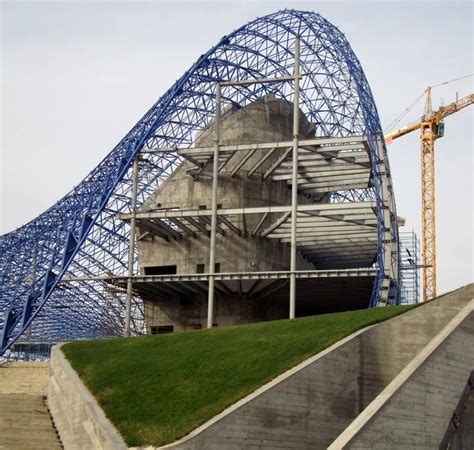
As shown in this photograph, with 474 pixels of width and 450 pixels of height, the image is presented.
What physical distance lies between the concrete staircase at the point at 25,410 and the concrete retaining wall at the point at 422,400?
38.2ft

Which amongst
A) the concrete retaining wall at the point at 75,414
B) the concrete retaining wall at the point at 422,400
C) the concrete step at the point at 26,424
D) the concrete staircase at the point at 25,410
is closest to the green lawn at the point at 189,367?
the concrete retaining wall at the point at 75,414

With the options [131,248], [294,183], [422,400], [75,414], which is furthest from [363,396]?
[131,248]

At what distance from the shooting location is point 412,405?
946 inches

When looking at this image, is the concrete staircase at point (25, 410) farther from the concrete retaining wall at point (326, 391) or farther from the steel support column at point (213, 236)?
the steel support column at point (213, 236)

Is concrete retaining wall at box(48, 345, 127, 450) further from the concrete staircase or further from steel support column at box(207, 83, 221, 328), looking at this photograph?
steel support column at box(207, 83, 221, 328)

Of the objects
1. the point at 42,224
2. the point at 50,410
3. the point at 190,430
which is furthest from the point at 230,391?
the point at 42,224

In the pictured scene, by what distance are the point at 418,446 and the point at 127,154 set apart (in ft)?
112

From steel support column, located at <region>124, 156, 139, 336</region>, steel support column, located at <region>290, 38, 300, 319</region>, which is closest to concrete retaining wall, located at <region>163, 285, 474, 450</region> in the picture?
steel support column, located at <region>290, 38, 300, 319</region>

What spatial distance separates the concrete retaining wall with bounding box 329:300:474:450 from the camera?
2269cm

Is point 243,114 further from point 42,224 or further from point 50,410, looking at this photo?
point 50,410

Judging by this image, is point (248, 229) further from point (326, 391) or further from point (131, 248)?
point (326, 391)

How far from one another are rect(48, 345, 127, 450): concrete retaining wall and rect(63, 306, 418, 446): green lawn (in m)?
0.35

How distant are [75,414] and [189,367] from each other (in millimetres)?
4268

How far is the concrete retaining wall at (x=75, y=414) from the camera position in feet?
83.7
